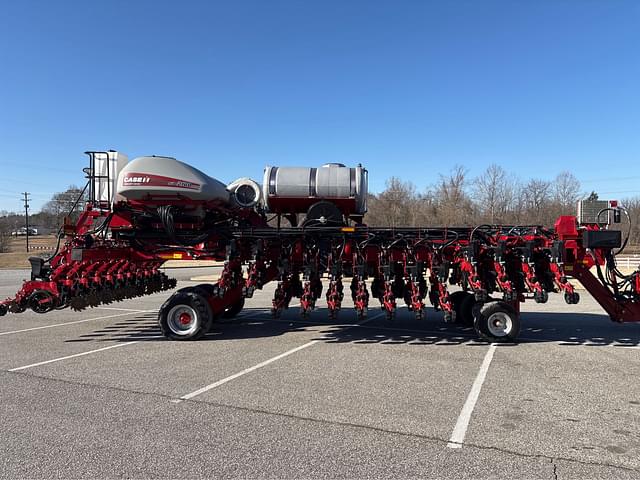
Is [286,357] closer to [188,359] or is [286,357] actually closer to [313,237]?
[188,359]

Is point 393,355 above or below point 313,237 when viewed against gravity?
below

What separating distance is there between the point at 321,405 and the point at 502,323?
458 centimetres

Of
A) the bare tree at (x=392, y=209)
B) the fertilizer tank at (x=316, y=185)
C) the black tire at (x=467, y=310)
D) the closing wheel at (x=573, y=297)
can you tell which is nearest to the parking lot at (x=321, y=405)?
the closing wheel at (x=573, y=297)

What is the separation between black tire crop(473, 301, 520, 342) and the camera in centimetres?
852

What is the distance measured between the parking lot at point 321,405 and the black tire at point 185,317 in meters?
0.29

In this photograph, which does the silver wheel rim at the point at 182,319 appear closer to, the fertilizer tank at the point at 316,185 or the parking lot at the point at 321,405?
the parking lot at the point at 321,405

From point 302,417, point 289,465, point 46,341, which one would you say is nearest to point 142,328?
point 46,341

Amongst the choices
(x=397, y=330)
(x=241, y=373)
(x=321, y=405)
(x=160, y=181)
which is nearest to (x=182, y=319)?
(x=160, y=181)

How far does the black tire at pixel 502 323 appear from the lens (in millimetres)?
8523

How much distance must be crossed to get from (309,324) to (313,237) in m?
2.46

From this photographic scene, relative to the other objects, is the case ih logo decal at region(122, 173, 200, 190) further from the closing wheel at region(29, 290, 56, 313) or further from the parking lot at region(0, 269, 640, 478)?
the parking lot at region(0, 269, 640, 478)

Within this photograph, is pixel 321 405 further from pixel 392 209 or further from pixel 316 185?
pixel 392 209

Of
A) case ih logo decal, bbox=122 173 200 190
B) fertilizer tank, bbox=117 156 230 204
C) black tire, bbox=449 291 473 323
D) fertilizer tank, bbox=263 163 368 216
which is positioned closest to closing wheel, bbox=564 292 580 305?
black tire, bbox=449 291 473 323

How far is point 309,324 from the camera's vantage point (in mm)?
10852
